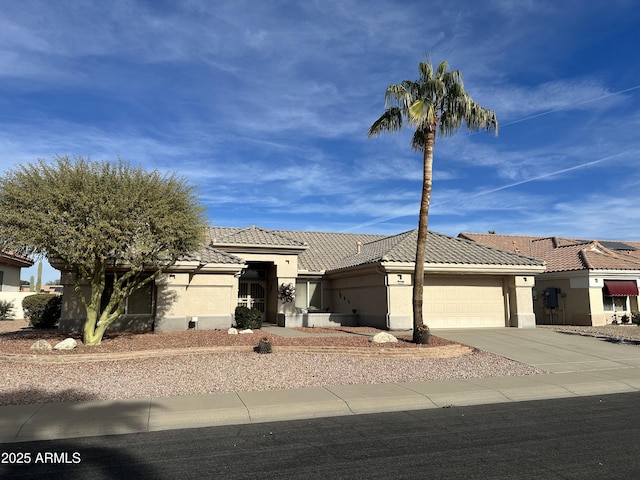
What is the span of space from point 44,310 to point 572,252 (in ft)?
97.6

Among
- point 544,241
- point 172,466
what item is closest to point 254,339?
point 172,466

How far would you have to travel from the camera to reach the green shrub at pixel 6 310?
26.9m

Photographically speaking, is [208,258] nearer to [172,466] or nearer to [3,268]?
[172,466]

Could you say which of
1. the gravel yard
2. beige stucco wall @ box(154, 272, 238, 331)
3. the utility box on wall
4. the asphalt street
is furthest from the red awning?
beige stucco wall @ box(154, 272, 238, 331)

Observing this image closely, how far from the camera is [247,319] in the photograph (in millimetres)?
20609

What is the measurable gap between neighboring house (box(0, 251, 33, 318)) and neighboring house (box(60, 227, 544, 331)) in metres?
12.3

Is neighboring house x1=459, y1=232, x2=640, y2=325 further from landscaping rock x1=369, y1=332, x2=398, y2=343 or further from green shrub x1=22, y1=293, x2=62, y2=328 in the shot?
green shrub x1=22, y1=293, x2=62, y2=328

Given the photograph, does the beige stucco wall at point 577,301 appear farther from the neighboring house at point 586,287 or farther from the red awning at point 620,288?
the red awning at point 620,288

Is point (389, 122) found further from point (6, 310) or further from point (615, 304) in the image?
point (6, 310)

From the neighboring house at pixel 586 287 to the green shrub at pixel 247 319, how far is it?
56.7 feet

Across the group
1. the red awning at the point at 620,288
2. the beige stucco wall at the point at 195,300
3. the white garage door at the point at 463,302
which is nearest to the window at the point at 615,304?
the red awning at the point at 620,288

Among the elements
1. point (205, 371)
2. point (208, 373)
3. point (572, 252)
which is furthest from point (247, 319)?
point (572, 252)

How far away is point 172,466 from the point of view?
5.50m

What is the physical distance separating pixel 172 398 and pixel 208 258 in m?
12.2
